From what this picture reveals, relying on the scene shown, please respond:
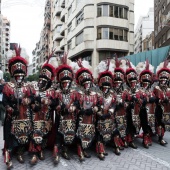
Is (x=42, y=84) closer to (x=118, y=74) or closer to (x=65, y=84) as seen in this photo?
(x=65, y=84)

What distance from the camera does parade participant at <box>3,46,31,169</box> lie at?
4.66m

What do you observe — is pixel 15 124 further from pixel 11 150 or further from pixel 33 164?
pixel 33 164

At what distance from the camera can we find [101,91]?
5.55 m

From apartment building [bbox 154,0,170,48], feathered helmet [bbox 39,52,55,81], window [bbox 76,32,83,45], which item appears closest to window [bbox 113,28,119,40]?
window [bbox 76,32,83,45]

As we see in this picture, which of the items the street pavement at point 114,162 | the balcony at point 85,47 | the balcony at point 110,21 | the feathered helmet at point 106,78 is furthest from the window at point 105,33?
the street pavement at point 114,162

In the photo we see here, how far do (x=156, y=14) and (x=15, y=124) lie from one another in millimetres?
28271

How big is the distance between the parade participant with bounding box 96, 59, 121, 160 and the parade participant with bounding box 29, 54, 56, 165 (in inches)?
39.4

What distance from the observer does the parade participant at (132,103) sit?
19.6ft

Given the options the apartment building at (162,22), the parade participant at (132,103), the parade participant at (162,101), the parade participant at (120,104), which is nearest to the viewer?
the parade participant at (120,104)

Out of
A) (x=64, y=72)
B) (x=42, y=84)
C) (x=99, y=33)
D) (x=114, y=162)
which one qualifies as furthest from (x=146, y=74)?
(x=99, y=33)

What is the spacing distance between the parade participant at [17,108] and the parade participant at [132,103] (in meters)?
2.33

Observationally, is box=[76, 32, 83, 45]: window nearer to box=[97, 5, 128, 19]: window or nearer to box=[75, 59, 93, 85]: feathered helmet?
box=[97, 5, 128, 19]: window

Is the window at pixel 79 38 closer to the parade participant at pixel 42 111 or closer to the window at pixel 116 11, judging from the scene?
the window at pixel 116 11

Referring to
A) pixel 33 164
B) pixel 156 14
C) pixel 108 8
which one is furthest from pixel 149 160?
pixel 156 14
